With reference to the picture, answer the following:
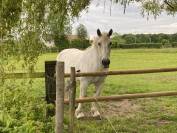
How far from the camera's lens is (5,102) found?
25.5ft

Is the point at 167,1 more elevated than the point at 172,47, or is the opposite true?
the point at 167,1

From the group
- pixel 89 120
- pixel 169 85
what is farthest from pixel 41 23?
pixel 169 85

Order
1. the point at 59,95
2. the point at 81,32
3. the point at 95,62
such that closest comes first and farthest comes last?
the point at 59,95 → the point at 95,62 → the point at 81,32

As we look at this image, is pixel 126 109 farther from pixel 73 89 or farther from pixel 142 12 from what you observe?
pixel 73 89

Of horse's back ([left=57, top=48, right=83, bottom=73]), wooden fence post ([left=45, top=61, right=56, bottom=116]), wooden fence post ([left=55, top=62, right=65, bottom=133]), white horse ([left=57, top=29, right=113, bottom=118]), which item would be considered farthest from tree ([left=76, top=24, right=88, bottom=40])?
wooden fence post ([left=55, top=62, right=65, bottom=133])

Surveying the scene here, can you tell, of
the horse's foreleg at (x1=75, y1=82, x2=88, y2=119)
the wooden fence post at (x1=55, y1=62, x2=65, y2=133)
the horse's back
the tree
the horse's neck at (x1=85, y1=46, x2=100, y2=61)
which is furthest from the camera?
the tree

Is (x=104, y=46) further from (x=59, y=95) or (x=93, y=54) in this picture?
(x=59, y=95)

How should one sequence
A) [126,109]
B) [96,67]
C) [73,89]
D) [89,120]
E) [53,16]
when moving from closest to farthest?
1. [73,89]
2. [53,16]
3. [89,120]
4. [96,67]
5. [126,109]

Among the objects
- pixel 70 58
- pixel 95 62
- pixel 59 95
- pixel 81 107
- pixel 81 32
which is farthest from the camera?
pixel 81 32

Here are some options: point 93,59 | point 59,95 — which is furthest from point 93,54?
point 59,95

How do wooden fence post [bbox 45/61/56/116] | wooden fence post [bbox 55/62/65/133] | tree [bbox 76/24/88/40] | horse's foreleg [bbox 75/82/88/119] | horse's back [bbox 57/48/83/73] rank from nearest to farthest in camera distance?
1. wooden fence post [bbox 55/62/65/133]
2. wooden fence post [bbox 45/61/56/116]
3. horse's foreleg [bbox 75/82/88/119]
4. horse's back [bbox 57/48/83/73]
5. tree [bbox 76/24/88/40]

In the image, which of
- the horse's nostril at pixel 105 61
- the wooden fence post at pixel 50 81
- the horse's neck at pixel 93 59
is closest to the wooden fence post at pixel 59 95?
the wooden fence post at pixel 50 81

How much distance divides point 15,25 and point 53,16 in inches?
30.7

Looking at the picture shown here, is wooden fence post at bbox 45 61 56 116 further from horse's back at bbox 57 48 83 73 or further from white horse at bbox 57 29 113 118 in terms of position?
horse's back at bbox 57 48 83 73
